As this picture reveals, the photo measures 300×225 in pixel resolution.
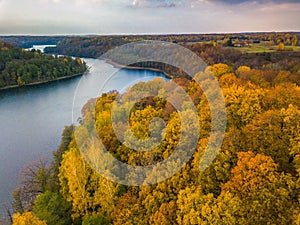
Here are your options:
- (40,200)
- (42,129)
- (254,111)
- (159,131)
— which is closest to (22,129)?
(42,129)

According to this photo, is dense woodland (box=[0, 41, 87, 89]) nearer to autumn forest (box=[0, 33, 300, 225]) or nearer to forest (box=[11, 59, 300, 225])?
autumn forest (box=[0, 33, 300, 225])

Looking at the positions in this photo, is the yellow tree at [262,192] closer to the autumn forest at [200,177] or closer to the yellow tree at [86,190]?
the autumn forest at [200,177]

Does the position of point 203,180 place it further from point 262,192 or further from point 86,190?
point 86,190

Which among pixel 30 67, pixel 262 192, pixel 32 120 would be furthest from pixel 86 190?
pixel 30 67

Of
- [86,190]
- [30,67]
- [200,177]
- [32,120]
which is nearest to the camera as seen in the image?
[200,177]

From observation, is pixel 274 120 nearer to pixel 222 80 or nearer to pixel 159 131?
pixel 159 131

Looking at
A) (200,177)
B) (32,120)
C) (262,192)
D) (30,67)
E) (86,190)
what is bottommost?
(32,120)
